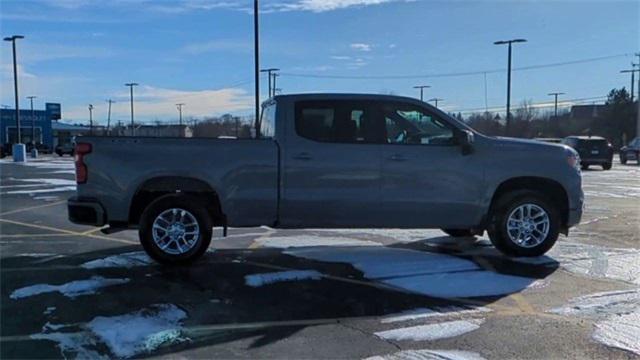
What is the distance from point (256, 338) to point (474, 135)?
13.5 feet

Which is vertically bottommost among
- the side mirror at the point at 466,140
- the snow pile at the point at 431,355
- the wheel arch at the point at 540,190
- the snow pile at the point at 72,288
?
the snow pile at the point at 431,355

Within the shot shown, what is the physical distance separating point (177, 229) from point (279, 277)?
56.5 inches

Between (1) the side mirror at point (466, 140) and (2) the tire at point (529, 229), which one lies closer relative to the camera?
(1) the side mirror at point (466, 140)

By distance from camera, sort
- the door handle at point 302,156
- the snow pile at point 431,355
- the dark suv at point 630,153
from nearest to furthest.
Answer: the snow pile at point 431,355 < the door handle at point 302,156 < the dark suv at point 630,153

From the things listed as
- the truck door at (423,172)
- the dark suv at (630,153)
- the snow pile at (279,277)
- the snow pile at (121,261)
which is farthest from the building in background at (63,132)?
the snow pile at (279,277)

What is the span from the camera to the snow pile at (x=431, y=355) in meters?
4.62

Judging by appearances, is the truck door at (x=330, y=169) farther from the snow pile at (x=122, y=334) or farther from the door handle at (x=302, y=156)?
the snow pile at (x=122, y=334)

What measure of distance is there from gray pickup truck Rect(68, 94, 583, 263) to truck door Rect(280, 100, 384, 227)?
0.01 meters

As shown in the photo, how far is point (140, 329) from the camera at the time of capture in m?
5.21

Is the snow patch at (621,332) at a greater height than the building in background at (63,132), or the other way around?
the building in background at (63,132)

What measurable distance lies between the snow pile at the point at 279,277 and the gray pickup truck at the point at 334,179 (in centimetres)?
75

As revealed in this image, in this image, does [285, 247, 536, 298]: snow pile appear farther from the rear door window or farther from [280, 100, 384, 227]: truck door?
the rear door window

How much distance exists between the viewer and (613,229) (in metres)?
10.8

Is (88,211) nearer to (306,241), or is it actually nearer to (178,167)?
(178,167)
